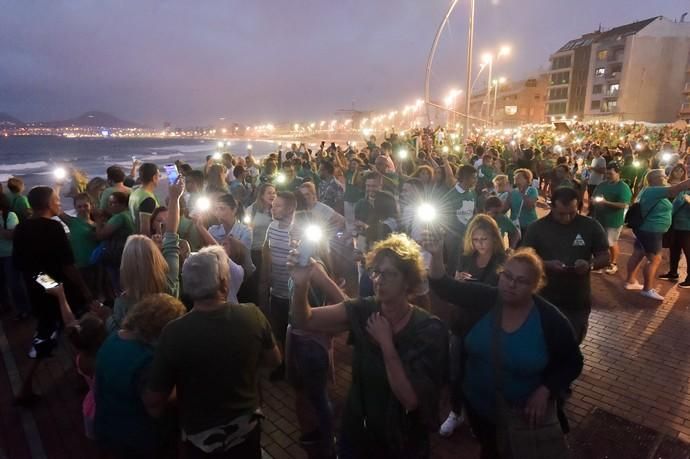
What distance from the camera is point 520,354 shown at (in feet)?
8.29

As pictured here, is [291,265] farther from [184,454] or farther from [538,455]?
[538,455]

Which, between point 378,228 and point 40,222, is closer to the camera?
point 40,222

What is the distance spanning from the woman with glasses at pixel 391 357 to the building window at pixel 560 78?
2919 inches

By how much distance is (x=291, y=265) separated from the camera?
90.3 inches

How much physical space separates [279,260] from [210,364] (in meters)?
1.97

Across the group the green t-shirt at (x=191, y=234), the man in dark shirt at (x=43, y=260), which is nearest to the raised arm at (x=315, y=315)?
the green t-shirt at (x=191, y=234)

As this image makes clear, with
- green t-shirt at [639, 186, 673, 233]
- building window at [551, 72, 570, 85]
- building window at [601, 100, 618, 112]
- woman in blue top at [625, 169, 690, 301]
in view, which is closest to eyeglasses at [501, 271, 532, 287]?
woman in blue top at [625, 169, 690, 301]

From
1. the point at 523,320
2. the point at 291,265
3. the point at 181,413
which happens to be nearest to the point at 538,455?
the point at 523,320

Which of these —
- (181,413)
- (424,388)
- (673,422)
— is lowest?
(673,422)

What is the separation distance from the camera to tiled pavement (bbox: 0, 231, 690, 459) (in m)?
3.86

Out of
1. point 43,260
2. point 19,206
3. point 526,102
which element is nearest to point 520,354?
point 43,260

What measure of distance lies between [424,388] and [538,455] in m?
0.97

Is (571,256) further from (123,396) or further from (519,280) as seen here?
(123,396)

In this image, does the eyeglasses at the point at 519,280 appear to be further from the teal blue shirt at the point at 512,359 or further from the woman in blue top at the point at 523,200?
the woman in blue top at the point at 523,200
